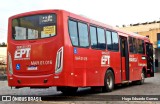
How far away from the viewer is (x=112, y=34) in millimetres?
16984

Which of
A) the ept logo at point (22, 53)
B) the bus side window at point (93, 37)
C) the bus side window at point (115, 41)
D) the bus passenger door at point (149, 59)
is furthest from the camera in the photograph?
the bus passenger door at point (149, 59)

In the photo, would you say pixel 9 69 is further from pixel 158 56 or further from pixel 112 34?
pixel 158 56

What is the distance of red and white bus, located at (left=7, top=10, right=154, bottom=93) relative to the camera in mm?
12477

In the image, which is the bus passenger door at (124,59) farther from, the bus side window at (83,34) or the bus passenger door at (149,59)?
the bus passenger door at (149,59)

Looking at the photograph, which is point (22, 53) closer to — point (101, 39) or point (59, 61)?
point (59, 61)

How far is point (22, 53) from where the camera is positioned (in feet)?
43.3

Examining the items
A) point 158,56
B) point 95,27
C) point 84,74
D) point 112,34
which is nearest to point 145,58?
point 112,34

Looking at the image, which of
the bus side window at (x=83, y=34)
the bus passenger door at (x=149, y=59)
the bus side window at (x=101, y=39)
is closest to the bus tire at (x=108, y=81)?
the bus side window at (x=101, y=39)

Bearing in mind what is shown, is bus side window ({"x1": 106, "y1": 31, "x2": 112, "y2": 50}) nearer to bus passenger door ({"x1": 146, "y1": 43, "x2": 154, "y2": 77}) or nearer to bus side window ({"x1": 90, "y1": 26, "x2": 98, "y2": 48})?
bus side window ({"x1": 90, "y1": 26, "x2": 98, "y2": 48})

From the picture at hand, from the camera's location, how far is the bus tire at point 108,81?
51.3 ft

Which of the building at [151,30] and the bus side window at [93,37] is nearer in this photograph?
the bus side window at [93,37]

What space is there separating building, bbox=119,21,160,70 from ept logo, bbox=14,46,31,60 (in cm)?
4280

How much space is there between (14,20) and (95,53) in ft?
11.8

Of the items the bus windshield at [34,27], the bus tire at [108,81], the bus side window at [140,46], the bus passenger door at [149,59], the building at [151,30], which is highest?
the building at [151,30]
